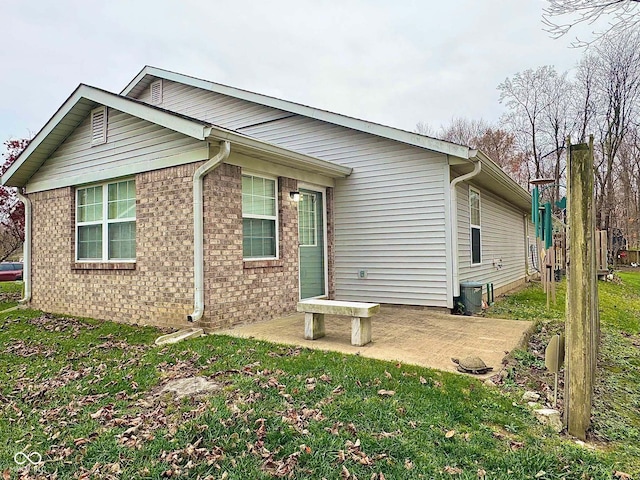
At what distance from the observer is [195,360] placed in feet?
14.8

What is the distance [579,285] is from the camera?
9.82ft

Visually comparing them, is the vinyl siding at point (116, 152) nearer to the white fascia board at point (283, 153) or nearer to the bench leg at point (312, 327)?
the white fascia board at point (283, 153)

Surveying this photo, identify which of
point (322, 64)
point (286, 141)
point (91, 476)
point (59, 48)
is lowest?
point (91, 476)

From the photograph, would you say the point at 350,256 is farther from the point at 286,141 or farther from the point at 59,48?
the point at 59,48

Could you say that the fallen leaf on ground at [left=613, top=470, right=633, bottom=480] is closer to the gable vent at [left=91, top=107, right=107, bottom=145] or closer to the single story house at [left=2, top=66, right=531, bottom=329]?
the single story house at [left=2, top=66, right=531, bottom=329]

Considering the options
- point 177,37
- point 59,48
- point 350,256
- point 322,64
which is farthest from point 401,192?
point 322,64

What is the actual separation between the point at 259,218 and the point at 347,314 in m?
2.58

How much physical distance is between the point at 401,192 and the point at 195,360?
517 cm

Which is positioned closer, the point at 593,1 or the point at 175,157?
the point at 593,1

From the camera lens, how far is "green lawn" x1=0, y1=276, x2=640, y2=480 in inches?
99.0

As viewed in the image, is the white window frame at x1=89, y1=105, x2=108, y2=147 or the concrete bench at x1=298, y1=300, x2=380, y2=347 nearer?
the concrete bench at x1=298, y1=300, x2=380, y2=347

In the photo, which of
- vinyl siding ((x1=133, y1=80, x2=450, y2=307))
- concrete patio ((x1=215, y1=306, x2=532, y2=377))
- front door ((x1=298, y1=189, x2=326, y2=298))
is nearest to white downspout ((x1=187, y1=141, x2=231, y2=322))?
concrete patio ((x1=215, y1=306, x2=532, y2=377))

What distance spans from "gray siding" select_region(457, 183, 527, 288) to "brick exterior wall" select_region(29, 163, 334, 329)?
3.66m

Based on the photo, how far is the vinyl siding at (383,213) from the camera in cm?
761
